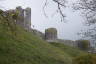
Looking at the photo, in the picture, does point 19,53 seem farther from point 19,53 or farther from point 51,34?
point 51,34

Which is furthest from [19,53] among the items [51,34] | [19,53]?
[51,34]

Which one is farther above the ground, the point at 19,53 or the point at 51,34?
the point at 51,34

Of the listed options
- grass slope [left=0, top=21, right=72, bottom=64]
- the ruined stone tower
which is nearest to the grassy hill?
grass slope [left=0, top=21, right=72, bottom=64]

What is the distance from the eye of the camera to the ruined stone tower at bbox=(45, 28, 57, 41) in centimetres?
2781

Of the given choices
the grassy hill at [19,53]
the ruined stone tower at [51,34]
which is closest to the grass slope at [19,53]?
the grassy hill at [19,53]

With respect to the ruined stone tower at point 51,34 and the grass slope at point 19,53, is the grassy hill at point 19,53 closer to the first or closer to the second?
the grass slope at point 19,53

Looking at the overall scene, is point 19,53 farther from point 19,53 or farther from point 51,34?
point 51,34

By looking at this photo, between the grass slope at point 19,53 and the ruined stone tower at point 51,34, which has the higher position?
the ruined stone tower at point 51,34

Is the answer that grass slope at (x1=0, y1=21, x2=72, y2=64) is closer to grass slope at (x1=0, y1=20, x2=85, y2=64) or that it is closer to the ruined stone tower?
grass slope at (x1=0, y1=20, x2=85, y2=64)

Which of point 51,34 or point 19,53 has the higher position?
point 51,34

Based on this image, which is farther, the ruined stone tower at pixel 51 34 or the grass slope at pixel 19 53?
the ruined stone tower at pixel 51 34

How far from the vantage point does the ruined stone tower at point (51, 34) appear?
27.8 metres

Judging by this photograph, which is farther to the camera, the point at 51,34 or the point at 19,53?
the point at 51,34

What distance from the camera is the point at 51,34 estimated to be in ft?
91.4
